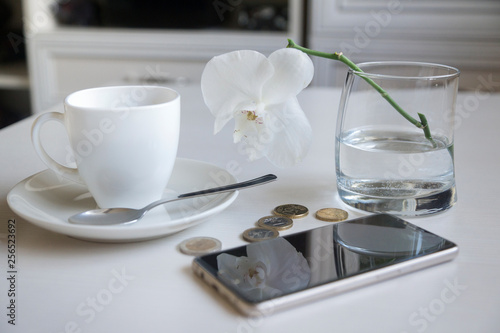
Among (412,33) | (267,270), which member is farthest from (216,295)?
(412,33)

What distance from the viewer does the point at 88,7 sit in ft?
6.91

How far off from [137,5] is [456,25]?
1.17 meters

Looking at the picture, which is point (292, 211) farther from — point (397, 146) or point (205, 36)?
point (205, 36)

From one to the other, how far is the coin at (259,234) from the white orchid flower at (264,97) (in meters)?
0.07

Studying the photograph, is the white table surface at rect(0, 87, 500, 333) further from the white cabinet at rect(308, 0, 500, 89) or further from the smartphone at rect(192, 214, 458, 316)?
the white cabinet at rect(308, 0, 500, 89)

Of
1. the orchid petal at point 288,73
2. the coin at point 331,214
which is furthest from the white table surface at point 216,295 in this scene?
the orchid petal at point 288,73

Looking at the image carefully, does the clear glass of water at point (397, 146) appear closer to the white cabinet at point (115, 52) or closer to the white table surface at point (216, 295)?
the white table surface at point (216, 295)

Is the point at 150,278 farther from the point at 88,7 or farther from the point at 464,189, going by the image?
the point at 88,7

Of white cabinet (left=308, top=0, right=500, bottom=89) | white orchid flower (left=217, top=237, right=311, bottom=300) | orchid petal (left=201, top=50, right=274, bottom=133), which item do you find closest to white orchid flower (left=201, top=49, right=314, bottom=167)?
orchid petal (left=201, top=50, right=274, bottom=133)

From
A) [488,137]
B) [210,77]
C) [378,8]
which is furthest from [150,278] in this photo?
[378,8]

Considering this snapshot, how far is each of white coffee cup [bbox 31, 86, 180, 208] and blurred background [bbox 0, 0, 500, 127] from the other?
136 centimetres

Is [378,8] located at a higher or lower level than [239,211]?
higher

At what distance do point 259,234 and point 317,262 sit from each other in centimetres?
8

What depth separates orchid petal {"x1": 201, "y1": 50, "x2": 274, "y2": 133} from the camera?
0.48 meters
